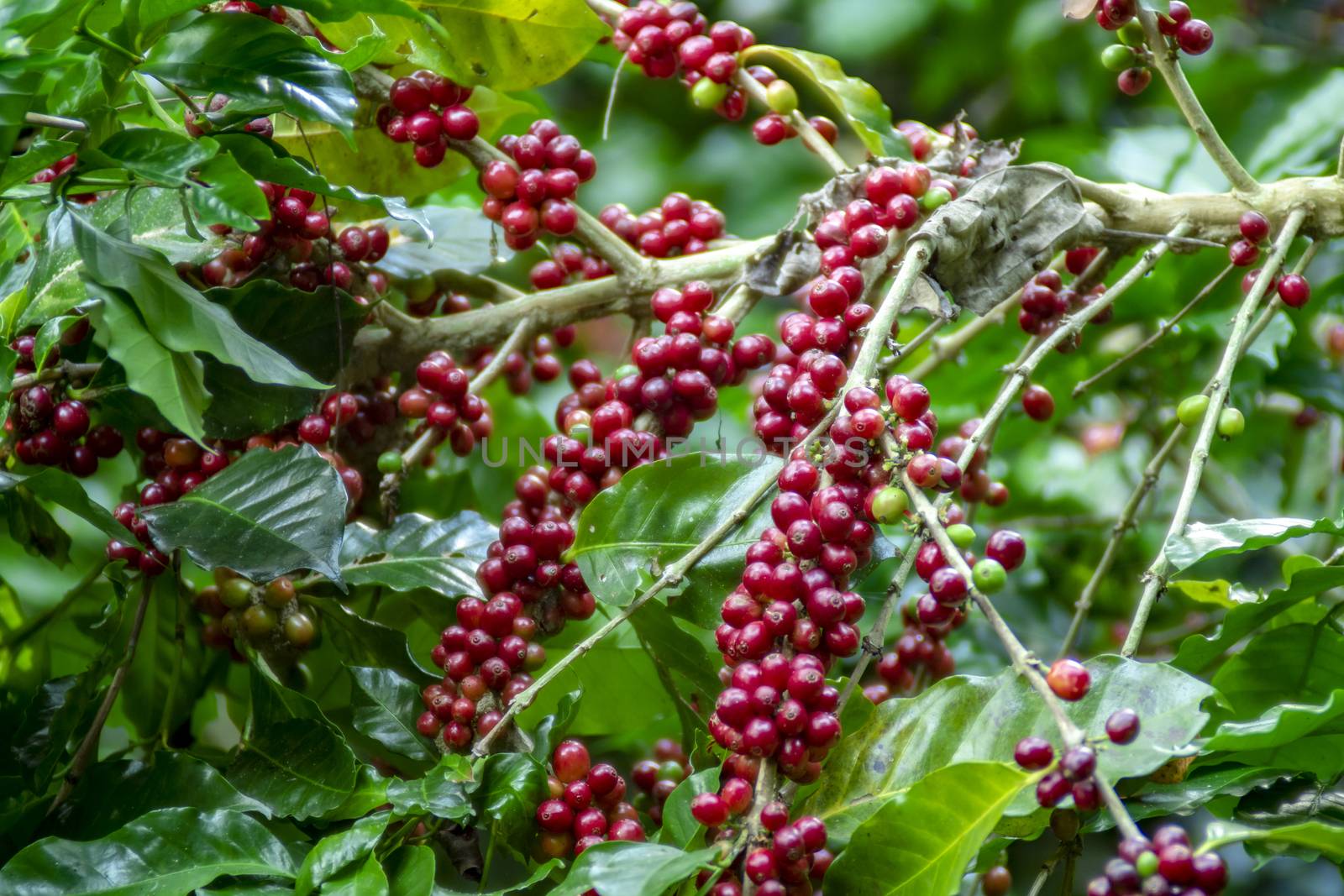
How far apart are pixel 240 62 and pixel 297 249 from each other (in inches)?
6.4

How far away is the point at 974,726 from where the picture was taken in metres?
0.51

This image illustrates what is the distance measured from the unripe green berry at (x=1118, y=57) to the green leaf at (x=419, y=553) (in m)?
0.42

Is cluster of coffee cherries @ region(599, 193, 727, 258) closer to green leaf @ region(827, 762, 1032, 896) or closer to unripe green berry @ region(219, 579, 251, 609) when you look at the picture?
unripe green berry @ region(219, 579, 251, 609)

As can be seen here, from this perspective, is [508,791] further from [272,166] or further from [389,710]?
[272,166]

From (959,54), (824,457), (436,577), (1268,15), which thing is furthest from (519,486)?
(959,54)

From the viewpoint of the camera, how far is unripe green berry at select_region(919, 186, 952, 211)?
0.63m

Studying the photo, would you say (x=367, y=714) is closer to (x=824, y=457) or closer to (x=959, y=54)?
(x=824, y=457)

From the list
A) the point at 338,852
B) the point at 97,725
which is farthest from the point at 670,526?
the point at 97,725

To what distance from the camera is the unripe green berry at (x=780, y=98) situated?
28.5 inches

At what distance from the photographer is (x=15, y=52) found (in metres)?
0.47

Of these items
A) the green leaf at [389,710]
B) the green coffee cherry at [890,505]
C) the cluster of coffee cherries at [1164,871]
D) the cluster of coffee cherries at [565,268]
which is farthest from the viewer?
the cluster of coffee cherries at [565,268]

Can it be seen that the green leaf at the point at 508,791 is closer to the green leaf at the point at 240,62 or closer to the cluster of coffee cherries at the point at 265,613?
the cluster of coffee cherries at the point at 265,613

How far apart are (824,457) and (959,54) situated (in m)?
1.41

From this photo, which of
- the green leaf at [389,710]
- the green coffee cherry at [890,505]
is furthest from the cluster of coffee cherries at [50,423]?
the green coffee cherry at [890,505]
